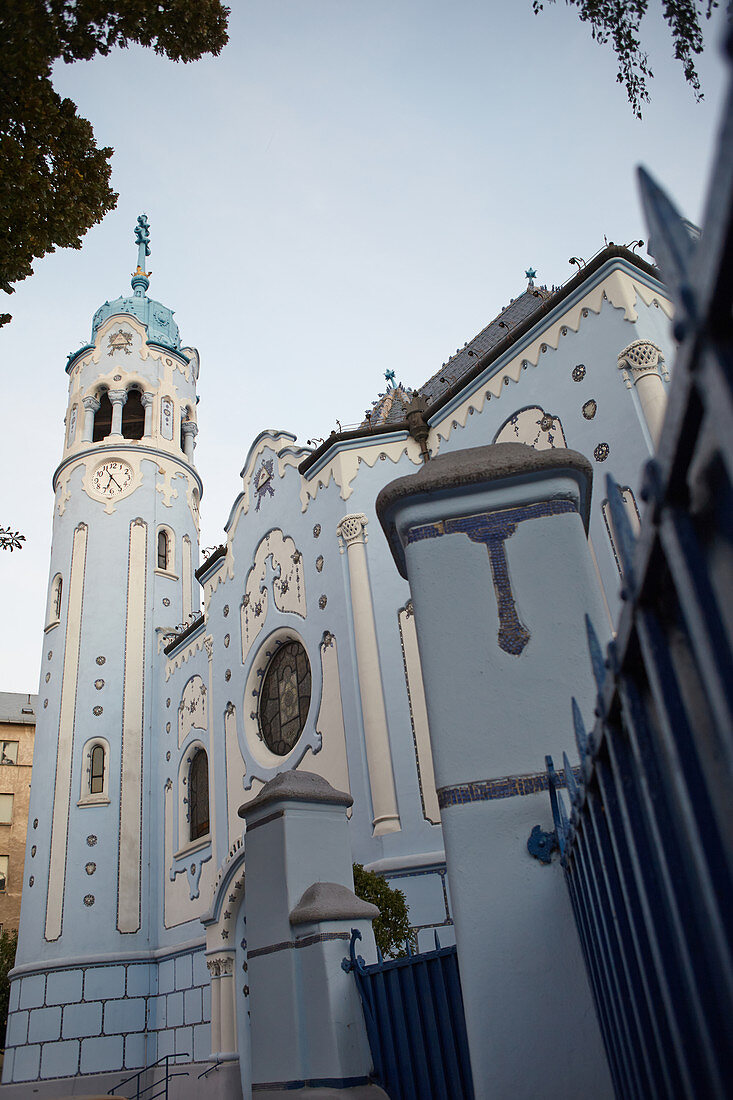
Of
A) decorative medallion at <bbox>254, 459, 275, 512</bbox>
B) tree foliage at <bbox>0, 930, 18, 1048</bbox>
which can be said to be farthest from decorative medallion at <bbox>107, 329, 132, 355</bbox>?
tree foliage at <bbox>0, 930, 18, 1048</bbox>

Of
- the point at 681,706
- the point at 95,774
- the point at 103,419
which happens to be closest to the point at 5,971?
the point at 95,774

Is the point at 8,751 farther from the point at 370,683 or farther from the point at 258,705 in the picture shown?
the point at 370,683

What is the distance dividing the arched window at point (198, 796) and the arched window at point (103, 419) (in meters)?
9.84

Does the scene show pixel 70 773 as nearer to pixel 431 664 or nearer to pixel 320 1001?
pixel 320 1001

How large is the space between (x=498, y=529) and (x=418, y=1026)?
9.34 ft

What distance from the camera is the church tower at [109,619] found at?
1820 centimetres

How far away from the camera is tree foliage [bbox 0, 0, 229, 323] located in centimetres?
543

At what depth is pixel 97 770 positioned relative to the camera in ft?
63.4

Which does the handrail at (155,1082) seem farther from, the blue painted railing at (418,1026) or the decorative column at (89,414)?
the decorative column at (89,414)

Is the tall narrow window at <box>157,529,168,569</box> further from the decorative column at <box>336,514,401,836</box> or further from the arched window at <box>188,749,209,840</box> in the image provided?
the decorative column at <box>336,514,401,836</box>

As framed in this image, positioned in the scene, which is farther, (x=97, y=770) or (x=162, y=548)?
(x=162, y=548)

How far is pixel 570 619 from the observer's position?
4.32 metres

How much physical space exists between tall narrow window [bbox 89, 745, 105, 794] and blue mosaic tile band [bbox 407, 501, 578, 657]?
16.6 metres

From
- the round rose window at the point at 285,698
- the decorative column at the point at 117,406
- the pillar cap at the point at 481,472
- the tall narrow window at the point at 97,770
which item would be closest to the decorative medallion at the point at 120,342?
the decorative column at the point at 117,406
